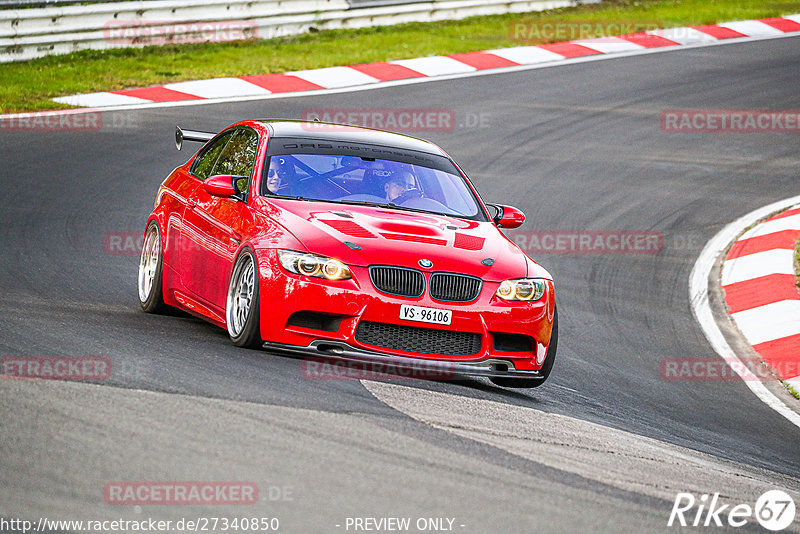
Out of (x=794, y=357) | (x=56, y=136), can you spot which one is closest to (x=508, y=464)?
(x=794, y=357)

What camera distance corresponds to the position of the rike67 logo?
5.15 m

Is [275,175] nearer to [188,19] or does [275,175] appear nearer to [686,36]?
[188,19]

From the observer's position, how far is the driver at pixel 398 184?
830cm

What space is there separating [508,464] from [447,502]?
0.76 meters

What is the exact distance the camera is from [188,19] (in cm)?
1962

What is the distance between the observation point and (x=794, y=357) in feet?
33.3

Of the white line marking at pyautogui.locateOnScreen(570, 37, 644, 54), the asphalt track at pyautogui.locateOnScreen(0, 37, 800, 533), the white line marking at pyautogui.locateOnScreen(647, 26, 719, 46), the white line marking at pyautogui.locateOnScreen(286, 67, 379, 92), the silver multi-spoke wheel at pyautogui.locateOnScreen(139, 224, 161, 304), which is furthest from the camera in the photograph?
the white line marking at pyautogui.locateOnScreen(647, 26, 719, 46)

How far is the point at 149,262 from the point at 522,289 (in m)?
3.05

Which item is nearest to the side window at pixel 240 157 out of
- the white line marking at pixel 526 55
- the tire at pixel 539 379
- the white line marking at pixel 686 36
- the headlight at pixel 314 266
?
the headlight at pixel 314 266

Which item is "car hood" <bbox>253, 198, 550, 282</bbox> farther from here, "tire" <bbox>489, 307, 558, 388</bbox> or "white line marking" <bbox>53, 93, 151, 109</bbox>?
"white line marking" <bbox>53, 93, 151, 109</bbox>

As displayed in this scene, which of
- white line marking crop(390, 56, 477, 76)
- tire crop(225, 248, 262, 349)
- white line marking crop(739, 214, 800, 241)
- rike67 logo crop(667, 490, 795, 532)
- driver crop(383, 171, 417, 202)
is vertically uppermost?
driver crop(383, 171, 417, 202)

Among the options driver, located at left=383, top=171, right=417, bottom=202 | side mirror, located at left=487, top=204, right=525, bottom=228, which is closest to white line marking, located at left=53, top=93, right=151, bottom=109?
driver, located at left=383, top=171, right=417, bottom=202

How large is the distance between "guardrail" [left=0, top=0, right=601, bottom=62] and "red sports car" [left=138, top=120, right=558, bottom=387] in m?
9.71

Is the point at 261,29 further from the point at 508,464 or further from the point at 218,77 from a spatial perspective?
the point at 508,464
